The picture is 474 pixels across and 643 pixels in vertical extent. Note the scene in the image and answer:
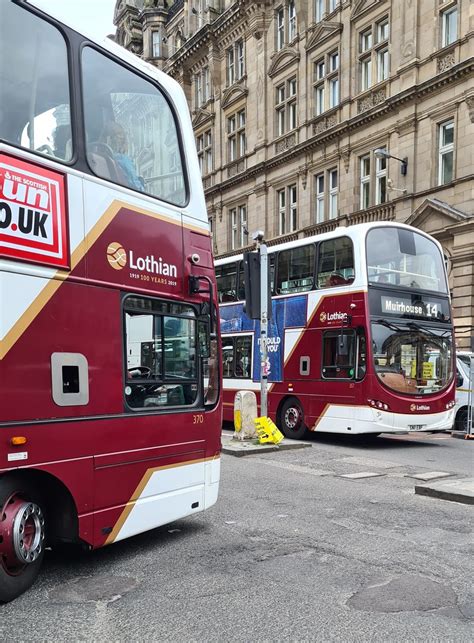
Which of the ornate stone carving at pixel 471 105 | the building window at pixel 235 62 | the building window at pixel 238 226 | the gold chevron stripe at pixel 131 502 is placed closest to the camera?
the gold chevron stripe at pixel 131 502

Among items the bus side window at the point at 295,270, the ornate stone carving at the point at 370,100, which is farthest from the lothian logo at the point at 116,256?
the ornate stone carving at the point at 370,100

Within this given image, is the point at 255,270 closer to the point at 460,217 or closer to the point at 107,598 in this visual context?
the point at 107,598

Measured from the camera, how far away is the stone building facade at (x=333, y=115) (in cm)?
2330

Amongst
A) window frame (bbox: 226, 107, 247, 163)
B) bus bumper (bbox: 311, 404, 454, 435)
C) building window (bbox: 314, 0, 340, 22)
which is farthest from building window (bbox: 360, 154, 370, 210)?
bus bumper (bbox: 311, 404, 454, 435)

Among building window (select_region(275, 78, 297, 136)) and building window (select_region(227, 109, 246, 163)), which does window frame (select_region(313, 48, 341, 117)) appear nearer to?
building window (select_region(275, 78, 297, 136))

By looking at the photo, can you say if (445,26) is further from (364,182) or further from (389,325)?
(389,325)

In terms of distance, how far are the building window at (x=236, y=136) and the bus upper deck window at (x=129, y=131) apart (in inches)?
1220

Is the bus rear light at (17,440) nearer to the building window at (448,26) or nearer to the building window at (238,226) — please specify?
the building window at (448,26)

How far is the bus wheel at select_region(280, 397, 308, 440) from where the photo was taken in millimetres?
14373

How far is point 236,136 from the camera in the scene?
1455 inches

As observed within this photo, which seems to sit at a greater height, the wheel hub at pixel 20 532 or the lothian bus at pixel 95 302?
the lothian bus at pixel 95 302

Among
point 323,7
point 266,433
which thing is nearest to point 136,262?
point 266,433

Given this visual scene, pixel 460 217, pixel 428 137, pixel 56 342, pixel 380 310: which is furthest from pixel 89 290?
pixel 428 137

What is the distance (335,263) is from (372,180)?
47.7ft
